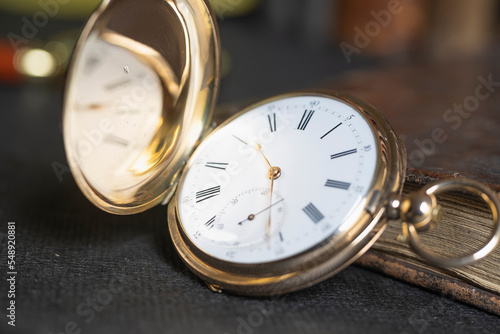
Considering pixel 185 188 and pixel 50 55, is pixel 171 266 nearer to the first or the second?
pixel 185 188

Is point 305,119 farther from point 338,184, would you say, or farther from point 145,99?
point 145,99

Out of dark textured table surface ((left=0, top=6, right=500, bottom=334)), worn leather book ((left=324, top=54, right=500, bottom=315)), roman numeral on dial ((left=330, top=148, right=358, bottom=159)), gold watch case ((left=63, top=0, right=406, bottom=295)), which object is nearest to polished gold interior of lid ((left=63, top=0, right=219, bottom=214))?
gold watch case ((left=63, top=0, right=406, bottom=295))

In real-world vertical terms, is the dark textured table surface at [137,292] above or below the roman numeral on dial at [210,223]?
below

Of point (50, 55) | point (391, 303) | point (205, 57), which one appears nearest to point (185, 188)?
point (205, 57)

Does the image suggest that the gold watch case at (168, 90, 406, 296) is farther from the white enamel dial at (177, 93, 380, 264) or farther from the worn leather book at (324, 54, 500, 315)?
the worn leather book at (324, 54, 500, 315)

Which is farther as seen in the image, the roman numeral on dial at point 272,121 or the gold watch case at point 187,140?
the roman numeral on dial at point 272,121

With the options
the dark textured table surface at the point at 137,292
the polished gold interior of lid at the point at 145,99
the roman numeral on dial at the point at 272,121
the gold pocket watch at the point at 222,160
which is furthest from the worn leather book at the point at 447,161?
the polished gold interior of lid at the point at 145,99

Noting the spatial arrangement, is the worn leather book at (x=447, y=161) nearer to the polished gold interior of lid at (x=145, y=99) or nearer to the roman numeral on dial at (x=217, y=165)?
the roman numeral on dial at (x=217, y=165)
